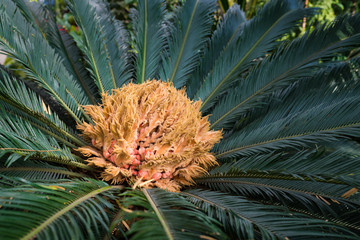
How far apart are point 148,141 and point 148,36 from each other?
1157 mm

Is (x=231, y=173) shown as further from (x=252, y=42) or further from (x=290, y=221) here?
(x=252, y=42)

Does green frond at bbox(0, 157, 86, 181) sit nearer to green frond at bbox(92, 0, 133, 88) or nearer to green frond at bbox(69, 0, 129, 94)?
green frond at bbox(69, 0, 129, 94)

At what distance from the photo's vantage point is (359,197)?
1.33 m

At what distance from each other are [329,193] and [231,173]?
1.62ft

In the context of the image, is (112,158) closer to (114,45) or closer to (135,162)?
(135,162)

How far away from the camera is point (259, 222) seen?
1.18 m

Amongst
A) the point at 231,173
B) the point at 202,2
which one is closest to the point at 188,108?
the point at 231,173

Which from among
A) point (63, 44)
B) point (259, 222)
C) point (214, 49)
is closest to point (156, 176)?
point (259, 222)

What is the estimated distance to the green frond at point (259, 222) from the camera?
1.09m

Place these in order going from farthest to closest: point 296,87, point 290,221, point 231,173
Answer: point 296,87 → point 231,173 → point 290,221

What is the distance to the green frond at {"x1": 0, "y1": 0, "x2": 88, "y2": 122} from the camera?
63.9 inches

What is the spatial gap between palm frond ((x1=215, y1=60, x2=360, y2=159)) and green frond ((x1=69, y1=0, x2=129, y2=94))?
41.6 inches

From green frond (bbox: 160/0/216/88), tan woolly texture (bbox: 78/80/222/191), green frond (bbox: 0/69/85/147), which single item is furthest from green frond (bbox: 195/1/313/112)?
green frond (bbox: 0/69/85/147)

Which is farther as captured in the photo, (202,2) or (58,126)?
(202,2)
